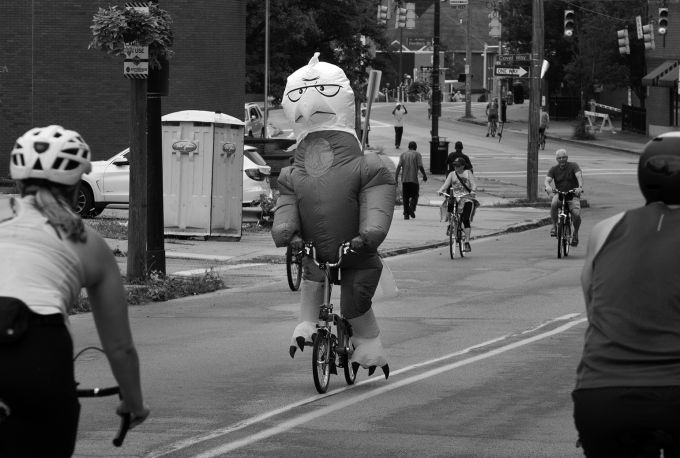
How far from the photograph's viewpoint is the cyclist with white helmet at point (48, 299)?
407 centimetres

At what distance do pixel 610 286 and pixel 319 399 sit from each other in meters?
5.27

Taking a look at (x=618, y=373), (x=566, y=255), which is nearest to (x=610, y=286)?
(x=618, y=373)

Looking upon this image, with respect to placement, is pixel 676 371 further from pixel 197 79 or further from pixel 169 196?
pixel 197 79

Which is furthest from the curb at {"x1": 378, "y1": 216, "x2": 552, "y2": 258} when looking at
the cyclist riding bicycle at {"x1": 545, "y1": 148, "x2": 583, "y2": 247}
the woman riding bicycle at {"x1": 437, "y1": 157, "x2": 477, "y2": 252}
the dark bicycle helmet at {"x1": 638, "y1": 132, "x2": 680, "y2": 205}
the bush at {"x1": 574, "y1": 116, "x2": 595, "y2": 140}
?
the bush at {"x1": 574, "y1": 116, "x2": 595, "y2": 140}

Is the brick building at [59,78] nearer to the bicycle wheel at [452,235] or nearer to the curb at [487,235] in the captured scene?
the curb at [487,235]

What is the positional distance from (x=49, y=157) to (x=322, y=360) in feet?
18.8

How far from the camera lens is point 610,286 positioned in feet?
14.9

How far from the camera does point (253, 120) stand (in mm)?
47781

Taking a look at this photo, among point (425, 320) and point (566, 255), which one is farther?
point (566, 255)

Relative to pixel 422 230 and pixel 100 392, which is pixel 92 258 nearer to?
pixel 100 392

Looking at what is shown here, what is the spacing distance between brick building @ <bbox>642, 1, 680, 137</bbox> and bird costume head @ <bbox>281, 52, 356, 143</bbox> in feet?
174

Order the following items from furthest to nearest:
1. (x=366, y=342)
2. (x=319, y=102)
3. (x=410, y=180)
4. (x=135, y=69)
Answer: (x=410, y=180), (x=135, y=69), (x=319, y=102), (x=366, y=342)

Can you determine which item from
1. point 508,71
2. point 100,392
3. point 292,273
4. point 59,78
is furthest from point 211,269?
point 59,78

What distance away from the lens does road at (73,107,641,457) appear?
811 cm
